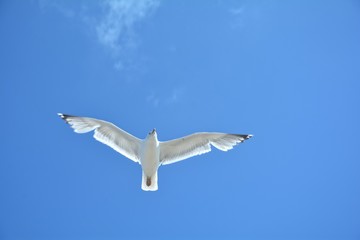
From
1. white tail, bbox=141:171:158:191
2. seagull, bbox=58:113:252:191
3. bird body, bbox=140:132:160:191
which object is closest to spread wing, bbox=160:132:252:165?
seagull, bbox=58:113:252:191

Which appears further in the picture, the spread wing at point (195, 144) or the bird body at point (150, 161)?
the spread wing at point (195, 144)

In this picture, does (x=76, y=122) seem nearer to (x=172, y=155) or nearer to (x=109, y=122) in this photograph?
(x=109, y=122)

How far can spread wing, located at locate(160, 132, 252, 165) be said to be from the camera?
7.90 metres

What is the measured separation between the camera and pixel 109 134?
8086 mm

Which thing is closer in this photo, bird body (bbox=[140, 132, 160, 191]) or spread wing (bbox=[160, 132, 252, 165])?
bird body (bbox=[140, 132, 160, 191])

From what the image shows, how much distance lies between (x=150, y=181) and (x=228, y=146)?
1.61 meters

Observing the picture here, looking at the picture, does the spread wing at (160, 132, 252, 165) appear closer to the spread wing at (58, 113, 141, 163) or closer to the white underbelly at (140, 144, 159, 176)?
the white underbelly at (140, 144, 159, 176)

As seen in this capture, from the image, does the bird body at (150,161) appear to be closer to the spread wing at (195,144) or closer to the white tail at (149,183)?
the white tail at (149,183)

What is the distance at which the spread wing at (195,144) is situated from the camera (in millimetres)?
7898

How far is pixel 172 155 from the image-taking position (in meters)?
8.16

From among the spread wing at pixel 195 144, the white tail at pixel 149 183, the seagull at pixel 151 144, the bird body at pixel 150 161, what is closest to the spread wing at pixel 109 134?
the seagull at pixel 151 144

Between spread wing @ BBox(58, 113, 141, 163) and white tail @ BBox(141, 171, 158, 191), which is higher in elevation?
spread wing @ BBox(58, 113, 141, 163)

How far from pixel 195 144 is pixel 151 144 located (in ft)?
2.85

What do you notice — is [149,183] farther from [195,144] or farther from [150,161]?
[195,144]
